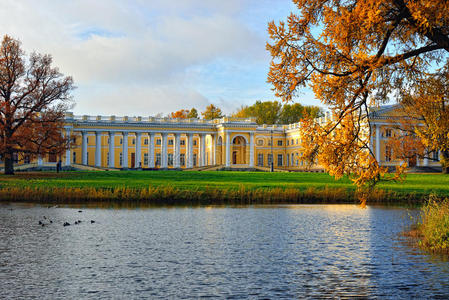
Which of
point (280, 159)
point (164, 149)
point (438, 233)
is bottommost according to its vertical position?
point (438, 233)

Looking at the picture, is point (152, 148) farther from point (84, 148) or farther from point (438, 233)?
point (438, 233)

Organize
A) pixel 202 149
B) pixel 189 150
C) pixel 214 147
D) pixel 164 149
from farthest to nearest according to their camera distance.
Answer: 1. pixel 202 149
2. pixel 214 147
3. pixel 189 150
4. pixel 164 149

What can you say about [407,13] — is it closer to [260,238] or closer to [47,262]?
[260,238]

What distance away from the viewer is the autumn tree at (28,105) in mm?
44500

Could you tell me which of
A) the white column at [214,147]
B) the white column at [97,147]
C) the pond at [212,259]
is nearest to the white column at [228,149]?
the white column at [214,147]

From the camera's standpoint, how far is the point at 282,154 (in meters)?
106

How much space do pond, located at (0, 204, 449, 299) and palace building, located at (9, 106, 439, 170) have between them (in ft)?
219

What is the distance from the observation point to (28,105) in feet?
156

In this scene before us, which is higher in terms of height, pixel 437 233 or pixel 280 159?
pixel 280 159

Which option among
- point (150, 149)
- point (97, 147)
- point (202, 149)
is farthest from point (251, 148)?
point (97, 147)

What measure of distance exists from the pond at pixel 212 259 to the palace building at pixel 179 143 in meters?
66.7

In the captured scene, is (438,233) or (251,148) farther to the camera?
(251,148)

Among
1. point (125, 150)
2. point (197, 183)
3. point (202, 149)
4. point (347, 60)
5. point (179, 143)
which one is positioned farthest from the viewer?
point (202, 149)

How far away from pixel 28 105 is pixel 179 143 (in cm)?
5102
